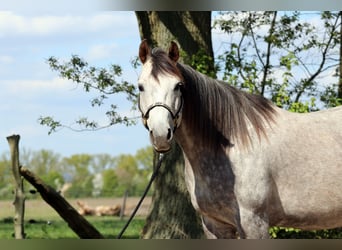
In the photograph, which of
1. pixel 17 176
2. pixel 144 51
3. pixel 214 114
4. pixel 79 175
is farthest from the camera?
pixel 79 175

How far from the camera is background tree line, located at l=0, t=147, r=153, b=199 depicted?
810 inches

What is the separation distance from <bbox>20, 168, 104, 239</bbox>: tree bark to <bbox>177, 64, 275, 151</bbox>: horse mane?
3.47 m

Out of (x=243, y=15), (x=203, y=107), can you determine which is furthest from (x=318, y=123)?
(x=243, y=15)

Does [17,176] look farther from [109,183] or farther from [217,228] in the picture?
[109,183]

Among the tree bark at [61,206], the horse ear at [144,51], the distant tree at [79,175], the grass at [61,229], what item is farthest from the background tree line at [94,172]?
the horse ear at [144,51]

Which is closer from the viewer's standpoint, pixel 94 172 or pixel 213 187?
pixel 213 187

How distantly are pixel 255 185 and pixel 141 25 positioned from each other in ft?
12.8

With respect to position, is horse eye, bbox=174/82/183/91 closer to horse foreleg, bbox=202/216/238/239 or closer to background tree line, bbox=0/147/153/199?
horse foreleg, bbox=202/216/238/239

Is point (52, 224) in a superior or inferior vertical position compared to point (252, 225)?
inferior

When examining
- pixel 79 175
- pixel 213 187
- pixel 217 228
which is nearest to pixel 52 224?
pixel 79 175

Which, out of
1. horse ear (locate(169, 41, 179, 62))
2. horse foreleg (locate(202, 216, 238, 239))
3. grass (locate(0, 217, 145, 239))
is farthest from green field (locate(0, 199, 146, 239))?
horse ear (locate(169, 41, 179, 62))

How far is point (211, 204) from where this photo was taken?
343 centimetres

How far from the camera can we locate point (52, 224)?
14.1 metres

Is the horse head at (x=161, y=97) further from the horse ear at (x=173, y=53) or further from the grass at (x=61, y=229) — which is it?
the grass at (x=61, y=229)
